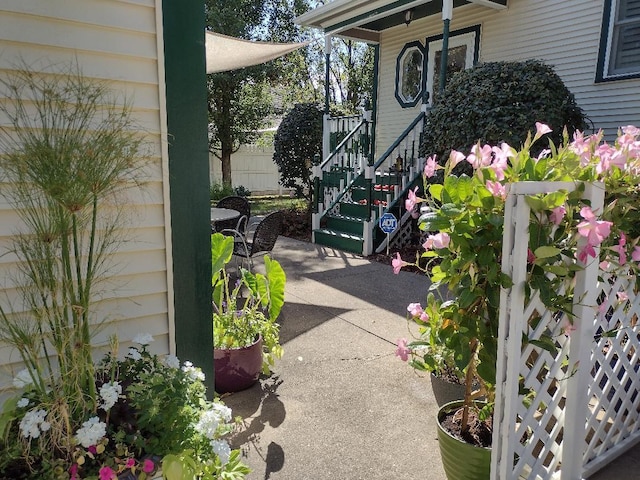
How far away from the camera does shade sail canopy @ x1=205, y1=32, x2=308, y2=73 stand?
4.91 meters

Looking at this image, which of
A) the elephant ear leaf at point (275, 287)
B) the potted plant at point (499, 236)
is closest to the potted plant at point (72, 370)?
the potted plant at point (499, 236)

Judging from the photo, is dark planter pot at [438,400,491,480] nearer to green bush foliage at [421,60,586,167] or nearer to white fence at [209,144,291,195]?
green bush foliage at [421,60,586,167]

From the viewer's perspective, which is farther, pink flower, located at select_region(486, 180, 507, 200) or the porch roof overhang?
the porch roof overhang

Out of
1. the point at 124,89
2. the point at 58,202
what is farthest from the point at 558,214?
the point at 124,89

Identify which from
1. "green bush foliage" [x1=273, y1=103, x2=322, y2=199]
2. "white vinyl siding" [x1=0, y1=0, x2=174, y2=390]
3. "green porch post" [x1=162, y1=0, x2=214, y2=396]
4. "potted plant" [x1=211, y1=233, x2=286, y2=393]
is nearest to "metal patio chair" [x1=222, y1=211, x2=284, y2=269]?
"potted plant" [x1=211, y1=233, x2=286, y2=393]

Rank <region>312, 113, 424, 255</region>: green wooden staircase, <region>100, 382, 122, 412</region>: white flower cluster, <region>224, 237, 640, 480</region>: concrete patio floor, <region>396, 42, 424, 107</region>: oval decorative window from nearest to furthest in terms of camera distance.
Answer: <region>100, 382, 122, 412</region>: white flower cluster → <region>224, 237, 640, 480</region>: concrete patio floor → <region>312, 113, 424, 255</region>: green wooden staircase → <region>396, 42, 424, 107</region>: oval decorative window

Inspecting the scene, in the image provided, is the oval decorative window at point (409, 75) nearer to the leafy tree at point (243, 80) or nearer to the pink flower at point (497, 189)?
the leafy tree at point (243, 80)

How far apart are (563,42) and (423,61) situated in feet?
8.33

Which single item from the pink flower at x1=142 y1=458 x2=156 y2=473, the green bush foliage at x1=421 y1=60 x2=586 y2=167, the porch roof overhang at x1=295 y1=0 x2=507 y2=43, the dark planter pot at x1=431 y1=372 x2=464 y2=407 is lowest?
the dark planter pot at x1=431 y1=372 x2=464 y2=407

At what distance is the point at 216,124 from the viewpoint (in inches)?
546

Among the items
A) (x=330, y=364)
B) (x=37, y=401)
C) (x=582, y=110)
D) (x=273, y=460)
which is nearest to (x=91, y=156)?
(x=37, y=401)

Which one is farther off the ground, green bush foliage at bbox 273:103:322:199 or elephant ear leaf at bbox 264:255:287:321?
green bush foliage at bbox 273:103:322:199

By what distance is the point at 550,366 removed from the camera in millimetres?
1856

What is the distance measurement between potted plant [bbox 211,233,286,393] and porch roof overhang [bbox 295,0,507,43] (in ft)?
19.6
